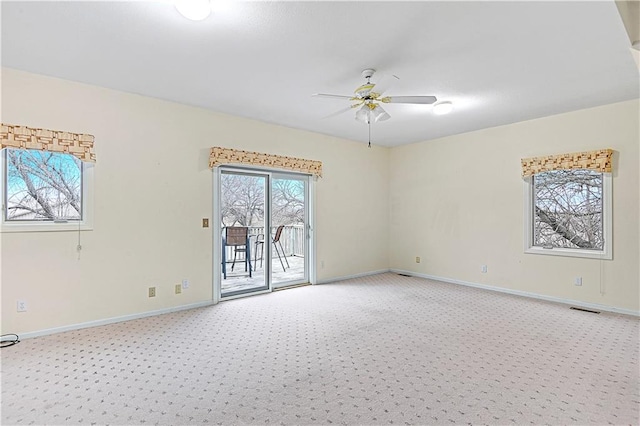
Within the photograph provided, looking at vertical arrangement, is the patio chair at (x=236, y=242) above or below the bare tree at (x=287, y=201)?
below

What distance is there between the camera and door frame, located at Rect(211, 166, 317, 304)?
454cm

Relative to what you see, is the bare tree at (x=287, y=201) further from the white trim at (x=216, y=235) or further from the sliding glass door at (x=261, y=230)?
the white trim at (x=216, y=235)

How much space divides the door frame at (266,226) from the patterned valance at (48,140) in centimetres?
145

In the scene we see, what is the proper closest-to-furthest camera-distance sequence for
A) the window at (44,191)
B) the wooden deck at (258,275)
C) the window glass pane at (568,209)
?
1. the window at (44,191)
2. the window glass pane at (568,209)
3. the wooden deck at (258,275)

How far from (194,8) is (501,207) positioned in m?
4.95

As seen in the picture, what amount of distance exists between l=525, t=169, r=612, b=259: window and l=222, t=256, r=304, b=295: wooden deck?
143 inches

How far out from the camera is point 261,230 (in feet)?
17.1

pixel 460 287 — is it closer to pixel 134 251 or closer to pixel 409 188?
pixel 409 188

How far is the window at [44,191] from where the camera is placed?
10.7 feet

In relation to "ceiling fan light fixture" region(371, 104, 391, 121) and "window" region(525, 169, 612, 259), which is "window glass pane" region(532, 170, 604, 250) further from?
"ceiling fan light fixture" region(371, 104, 391, 121)

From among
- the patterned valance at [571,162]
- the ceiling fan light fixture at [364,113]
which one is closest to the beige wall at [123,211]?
the ceiling fan light fixture at [364,113]

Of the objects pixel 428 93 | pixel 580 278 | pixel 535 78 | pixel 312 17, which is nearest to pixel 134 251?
pixel 312 17


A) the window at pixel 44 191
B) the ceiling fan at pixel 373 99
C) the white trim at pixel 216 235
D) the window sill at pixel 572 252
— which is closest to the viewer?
the ceiling fan at pixel 373 99

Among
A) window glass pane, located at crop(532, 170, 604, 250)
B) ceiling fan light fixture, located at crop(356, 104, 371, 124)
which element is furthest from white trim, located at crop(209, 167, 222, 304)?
window glass pane, located at crop(532, 170, 604, 250)
